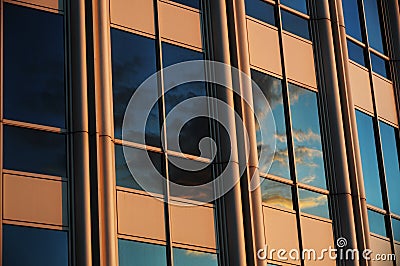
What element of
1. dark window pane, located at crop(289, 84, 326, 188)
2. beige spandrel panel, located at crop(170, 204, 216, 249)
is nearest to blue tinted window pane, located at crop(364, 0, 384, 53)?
dark window pane, located at crop(289, 84, 326, 188)

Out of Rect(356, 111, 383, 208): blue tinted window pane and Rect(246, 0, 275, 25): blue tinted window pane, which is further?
Rect(356, 111, 383, 208): blue tinted window pane

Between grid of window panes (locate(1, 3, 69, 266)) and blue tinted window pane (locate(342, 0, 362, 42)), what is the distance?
1033 centimetres

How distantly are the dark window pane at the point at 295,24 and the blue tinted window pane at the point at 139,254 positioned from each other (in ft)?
25.7

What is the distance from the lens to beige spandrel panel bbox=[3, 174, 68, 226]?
54.5 feet

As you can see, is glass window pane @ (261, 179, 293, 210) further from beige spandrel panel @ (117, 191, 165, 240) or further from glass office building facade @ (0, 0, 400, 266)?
beige spandrel panel @ (117, 191, 165, 240)

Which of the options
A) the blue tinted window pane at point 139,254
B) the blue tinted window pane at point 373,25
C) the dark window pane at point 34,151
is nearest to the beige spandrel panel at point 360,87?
the blue tinted window pane at point 373,25

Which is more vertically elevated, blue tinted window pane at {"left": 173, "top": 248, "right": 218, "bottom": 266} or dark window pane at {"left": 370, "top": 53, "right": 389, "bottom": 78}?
dark window pane at {"left": 370, "top": 53, "right": 389, "bottom": 78}

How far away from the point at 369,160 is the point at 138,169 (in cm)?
867

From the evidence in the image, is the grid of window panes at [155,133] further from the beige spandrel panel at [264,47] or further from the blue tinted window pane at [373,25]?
the blue tinted window pane at [373,25]

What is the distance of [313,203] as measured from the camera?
22469 mm

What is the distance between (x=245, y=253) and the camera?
19641 millimetres

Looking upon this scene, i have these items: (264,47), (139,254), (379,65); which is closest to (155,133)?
(139,254)

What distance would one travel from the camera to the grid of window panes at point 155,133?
59.9 feet

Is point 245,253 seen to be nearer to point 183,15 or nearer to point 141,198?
point 141,198
